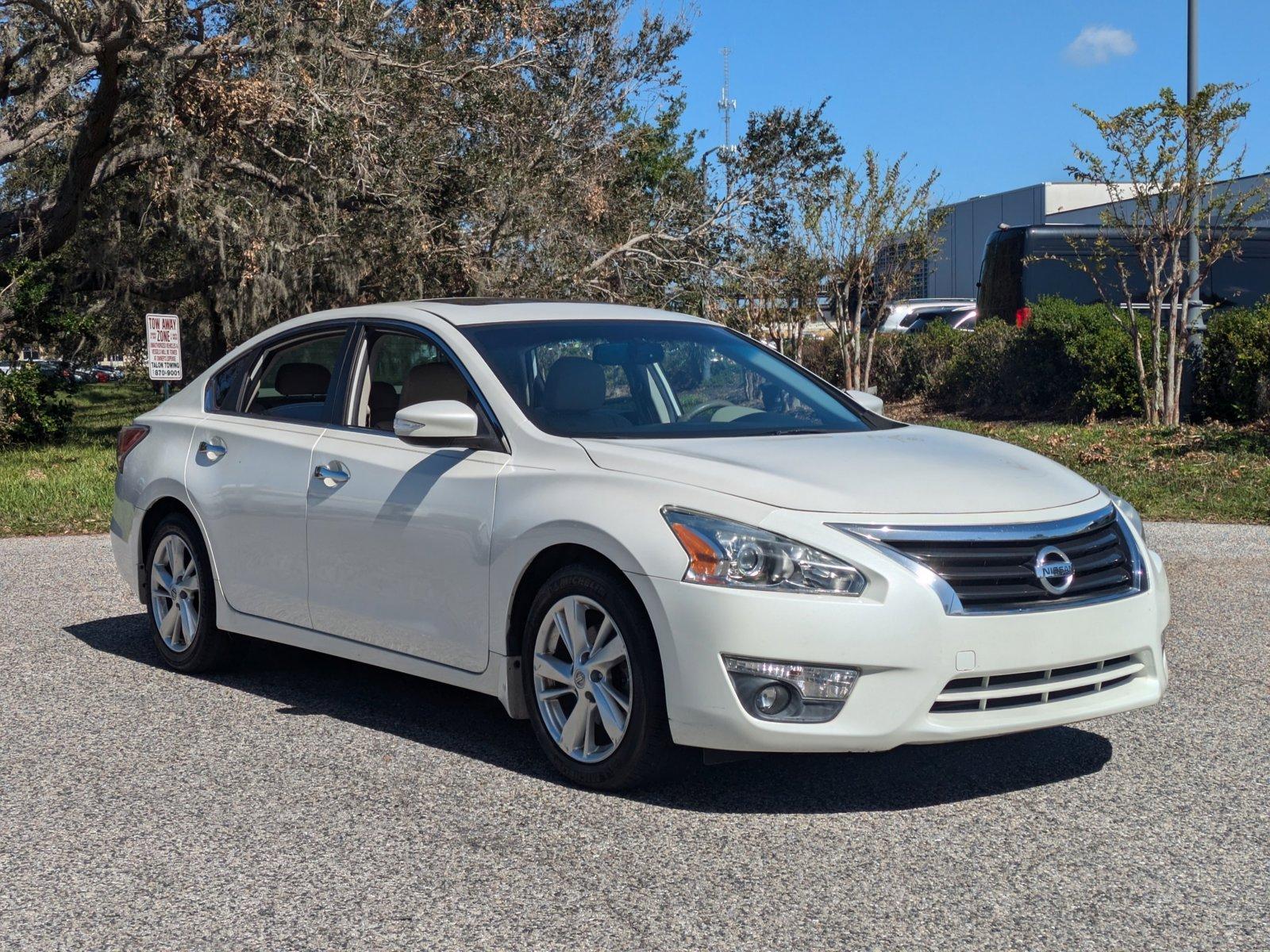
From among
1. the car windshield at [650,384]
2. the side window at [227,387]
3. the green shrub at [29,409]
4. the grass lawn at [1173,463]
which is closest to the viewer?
the car windshield at [650,384]

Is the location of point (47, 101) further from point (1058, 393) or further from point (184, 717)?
point (184, 717)

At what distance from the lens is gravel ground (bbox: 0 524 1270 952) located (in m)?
3.81

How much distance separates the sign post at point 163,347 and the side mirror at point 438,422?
45.4 feet

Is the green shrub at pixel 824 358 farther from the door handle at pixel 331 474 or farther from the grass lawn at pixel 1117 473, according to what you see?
the door handle at pixel 331 474

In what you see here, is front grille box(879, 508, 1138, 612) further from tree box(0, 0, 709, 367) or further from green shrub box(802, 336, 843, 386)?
green shrub box(802, 336, 843, 386)

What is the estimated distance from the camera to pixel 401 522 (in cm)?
557

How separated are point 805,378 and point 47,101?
16.2 meters

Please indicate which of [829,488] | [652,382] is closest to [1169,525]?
[652,382]

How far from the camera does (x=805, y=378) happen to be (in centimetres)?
644

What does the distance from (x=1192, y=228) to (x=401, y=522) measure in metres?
15.0

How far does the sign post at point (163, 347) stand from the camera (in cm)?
1852

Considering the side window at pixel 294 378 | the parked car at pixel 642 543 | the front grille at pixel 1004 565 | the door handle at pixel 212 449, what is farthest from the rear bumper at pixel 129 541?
the front grille at pixel 1004 565

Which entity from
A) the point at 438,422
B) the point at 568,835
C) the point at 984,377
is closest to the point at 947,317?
the point at 984,377

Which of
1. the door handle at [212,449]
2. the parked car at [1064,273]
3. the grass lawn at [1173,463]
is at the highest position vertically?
the parked car at [1064,273]
